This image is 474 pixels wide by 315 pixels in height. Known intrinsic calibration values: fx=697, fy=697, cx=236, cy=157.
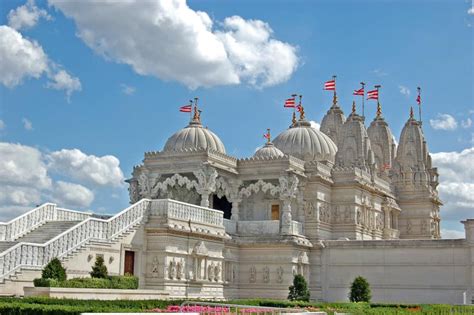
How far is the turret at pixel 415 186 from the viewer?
58.9m

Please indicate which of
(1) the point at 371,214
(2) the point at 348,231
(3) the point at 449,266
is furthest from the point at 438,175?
(3) the point at 449,266

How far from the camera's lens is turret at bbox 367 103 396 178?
6518 centimetres

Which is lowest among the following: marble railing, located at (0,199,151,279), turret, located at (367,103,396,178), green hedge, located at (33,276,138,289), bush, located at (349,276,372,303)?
bush, located at (349,276,372,303)

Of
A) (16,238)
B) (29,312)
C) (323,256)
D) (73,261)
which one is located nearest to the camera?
(29,312)

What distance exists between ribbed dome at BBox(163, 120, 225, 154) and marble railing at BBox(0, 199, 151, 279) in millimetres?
13427

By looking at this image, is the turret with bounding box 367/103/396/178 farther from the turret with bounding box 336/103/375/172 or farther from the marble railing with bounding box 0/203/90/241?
the marble railing with bounding box 0/203/90/241

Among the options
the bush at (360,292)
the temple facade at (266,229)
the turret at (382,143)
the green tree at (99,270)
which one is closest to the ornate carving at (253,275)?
the temple facade at (266,229)

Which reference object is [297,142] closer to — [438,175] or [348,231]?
[348,231]

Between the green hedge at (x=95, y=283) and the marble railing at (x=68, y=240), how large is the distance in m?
1.82

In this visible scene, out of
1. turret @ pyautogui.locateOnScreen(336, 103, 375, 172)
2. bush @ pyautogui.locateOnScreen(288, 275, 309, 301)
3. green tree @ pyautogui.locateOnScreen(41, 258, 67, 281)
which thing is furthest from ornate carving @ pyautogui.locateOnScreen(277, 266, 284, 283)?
green tree @ pyautogui.locateOnScreen(41, 258, 67, 281)

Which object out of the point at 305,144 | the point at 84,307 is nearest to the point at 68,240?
the point at 84,307

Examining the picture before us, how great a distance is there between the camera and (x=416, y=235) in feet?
192

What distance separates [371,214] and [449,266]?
1079 centimetres

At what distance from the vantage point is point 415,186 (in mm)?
60062
